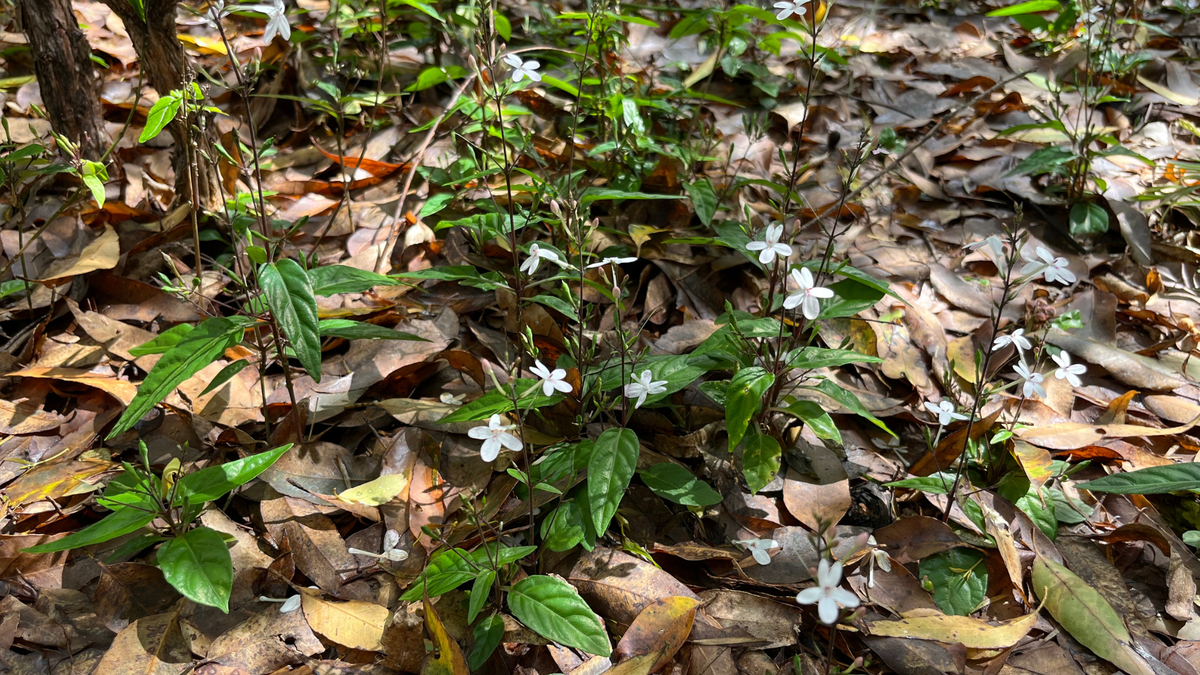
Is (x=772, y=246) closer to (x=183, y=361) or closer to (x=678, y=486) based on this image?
(x=678, y=486)

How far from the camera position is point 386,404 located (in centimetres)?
220

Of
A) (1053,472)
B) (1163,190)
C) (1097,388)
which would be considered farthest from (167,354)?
(1163,190)

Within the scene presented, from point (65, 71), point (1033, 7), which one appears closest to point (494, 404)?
point (65, 71)

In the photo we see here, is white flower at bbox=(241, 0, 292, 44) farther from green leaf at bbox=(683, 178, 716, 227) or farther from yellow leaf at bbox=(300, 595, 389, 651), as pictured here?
green leaf at bbox=(683, 178, 716, 227)

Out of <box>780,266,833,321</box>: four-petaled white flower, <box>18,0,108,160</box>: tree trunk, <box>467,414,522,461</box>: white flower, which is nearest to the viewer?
<box>467,414,522,461</box>: white flower

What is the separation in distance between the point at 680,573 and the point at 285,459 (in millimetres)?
1051

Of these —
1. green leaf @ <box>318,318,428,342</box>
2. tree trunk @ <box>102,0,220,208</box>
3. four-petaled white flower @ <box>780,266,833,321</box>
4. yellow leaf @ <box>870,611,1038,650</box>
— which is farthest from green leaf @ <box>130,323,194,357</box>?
yellow leaf @ <box>870,611,1038,650</box>

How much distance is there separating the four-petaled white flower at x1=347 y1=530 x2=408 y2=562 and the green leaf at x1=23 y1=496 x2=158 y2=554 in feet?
1.47

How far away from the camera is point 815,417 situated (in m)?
2.00

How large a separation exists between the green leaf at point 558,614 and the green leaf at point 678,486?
351mm

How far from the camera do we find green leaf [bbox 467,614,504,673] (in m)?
1.67

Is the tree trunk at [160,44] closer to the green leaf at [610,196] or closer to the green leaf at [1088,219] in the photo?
the green leaf at [610,196]

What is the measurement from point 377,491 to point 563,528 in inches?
20.0

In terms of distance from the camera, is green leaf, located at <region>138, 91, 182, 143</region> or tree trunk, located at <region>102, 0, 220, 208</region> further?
tree trunk, located at <region>102, 0, 220, 208</region>
